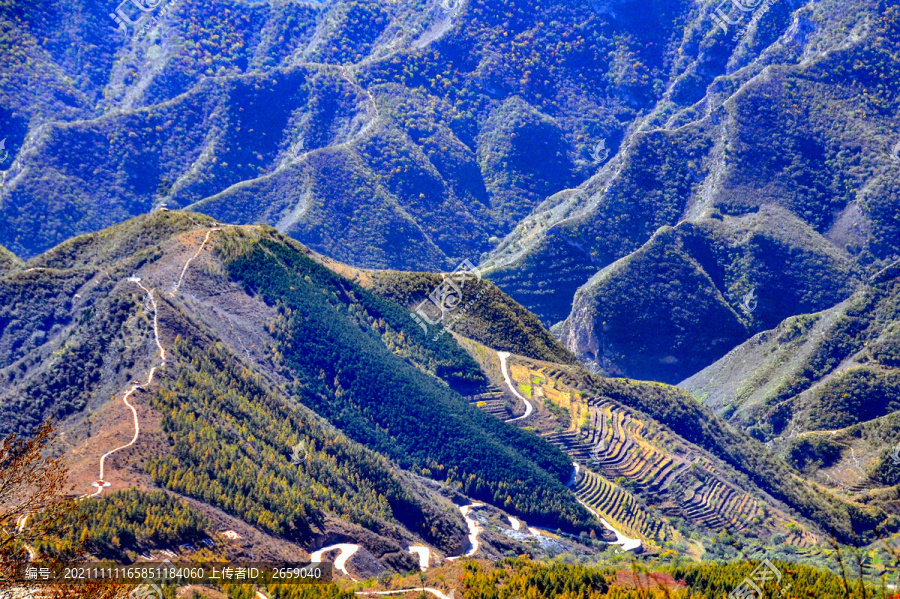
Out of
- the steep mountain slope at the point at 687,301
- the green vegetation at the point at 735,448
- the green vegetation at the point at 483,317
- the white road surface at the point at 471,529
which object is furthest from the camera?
the steep mountain slope at the point at 687,301

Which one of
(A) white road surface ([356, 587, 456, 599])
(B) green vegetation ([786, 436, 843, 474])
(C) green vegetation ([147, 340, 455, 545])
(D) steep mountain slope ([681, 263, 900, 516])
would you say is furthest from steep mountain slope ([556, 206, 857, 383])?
(A) white road surface ([356, 587, 456, 599])

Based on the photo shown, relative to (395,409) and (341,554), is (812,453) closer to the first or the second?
(395,409)

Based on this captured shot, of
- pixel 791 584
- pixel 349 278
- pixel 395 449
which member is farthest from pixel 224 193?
pixel 791 584

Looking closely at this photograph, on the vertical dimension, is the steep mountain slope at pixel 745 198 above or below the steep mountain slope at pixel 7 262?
above

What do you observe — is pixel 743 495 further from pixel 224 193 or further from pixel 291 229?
pixel 224 193

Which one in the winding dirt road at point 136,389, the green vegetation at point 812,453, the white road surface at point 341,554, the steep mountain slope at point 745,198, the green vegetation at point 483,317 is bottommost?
the white road surface at point 341,554

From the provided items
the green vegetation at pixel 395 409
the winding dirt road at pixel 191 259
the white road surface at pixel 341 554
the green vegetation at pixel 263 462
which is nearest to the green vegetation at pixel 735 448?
the green vegetation at pixel 395 409

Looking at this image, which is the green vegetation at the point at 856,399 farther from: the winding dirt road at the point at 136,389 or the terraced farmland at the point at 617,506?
the winding dirt road at the point at 136,389

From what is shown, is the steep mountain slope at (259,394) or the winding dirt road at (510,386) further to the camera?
the winding dirt road at (510,386)
